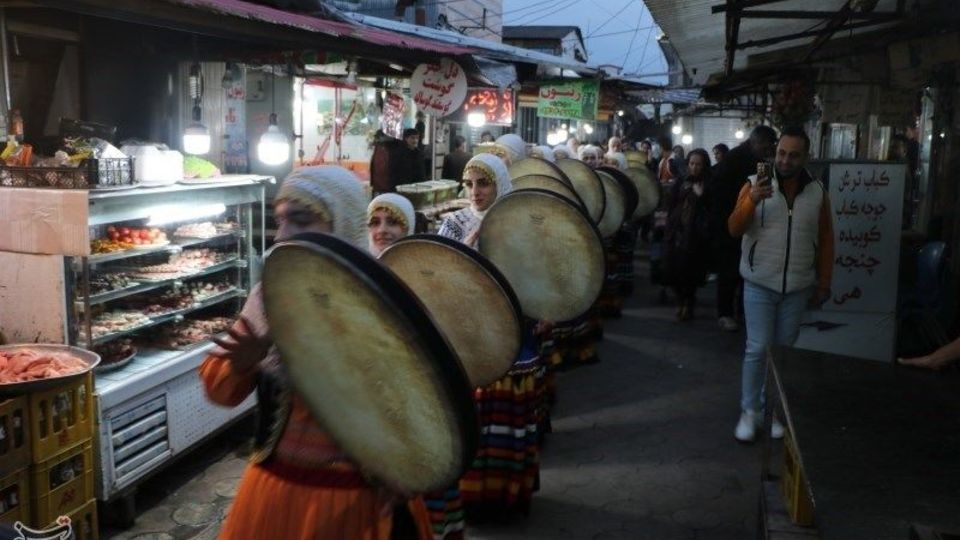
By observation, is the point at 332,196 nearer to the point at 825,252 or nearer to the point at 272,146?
the point at 825,252

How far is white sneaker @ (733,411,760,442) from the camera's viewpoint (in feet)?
20.5

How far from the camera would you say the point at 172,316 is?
5938mm

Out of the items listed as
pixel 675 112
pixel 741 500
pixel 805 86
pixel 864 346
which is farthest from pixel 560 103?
pixel 675 112

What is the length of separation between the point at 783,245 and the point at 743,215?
333 millimetres

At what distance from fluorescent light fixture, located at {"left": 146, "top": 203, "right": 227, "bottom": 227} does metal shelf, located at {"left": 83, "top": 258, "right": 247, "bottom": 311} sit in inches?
16.9

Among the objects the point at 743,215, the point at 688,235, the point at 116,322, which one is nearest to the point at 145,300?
the point at 116,322

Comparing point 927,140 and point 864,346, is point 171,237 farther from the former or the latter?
point 927,140

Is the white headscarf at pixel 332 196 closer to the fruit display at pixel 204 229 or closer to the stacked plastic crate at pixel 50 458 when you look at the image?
the stacked plastic crate at pixel 50 458

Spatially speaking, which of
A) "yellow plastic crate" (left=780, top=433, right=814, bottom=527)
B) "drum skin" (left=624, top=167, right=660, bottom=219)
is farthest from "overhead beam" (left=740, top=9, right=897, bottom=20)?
"drum skin" (left=624, top=167, right=660, bottom=219)

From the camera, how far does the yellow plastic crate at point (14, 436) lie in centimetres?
392

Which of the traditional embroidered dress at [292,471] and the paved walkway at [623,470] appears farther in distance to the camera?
the paved walkway at [623,470]

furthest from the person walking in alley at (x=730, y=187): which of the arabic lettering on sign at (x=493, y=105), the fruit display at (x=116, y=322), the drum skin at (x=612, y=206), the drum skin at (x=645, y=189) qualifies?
the arabic lettering on sign at (x=493, y=105)

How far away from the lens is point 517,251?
434cm

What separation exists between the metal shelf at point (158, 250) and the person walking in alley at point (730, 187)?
477cm
